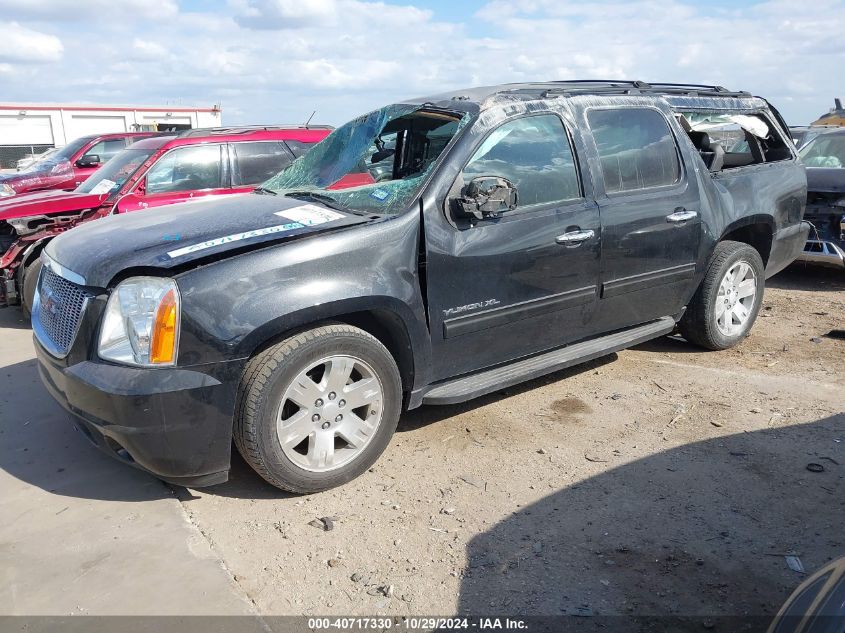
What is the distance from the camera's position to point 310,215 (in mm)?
3619

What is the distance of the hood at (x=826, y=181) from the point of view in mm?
7493

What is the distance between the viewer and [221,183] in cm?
752

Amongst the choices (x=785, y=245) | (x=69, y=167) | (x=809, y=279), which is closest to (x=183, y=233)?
(x=785, y=245)

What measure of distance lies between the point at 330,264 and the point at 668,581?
195 cm

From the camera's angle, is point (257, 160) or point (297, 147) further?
point (297, 147)

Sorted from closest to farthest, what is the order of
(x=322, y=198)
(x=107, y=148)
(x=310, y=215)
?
(x=310, y=215)
(x=322, y=198)
(x=107, y=148)

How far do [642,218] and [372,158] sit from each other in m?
1.71

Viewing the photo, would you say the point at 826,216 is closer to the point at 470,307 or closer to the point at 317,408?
the point at 470,307

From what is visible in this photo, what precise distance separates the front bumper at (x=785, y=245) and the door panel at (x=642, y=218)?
1.13 m

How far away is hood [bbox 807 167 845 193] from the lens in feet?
24.6

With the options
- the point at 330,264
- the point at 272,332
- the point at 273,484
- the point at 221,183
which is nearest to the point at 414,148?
the point at 330,264

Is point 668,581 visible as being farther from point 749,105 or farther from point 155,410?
point 749,105

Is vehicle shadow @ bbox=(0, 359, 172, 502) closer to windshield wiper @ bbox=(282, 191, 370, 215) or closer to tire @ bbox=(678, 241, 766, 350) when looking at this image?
windshield wiper @ bbox=(282, 191, 370, 215)

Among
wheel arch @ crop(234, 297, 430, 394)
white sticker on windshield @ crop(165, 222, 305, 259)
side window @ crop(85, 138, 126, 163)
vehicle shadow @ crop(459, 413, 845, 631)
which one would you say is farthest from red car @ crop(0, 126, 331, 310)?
side window @ crop(85, 138, 126, 163)
